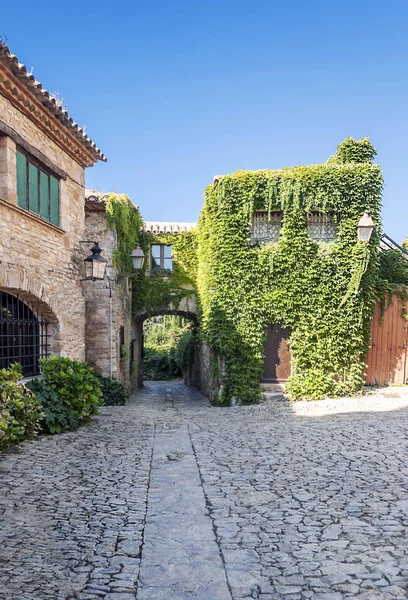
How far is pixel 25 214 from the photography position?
22.1 ft

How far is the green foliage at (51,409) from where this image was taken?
6.12 meters

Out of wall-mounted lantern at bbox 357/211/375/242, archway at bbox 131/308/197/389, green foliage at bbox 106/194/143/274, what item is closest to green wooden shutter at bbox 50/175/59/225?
green foliage at bbox 106/194/143/274

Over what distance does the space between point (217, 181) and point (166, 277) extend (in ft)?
14.8

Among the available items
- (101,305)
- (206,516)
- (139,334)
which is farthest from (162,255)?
(206,516)

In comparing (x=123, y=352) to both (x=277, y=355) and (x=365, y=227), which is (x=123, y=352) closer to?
(x=277, y=355)

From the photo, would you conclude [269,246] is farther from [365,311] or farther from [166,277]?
[166,277]

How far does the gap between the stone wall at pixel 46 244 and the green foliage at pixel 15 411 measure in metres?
1.61

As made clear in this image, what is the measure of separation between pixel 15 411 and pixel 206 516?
330 centimetres

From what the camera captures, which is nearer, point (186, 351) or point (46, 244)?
point (46, 244)

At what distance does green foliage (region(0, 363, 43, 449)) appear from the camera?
5.18 m

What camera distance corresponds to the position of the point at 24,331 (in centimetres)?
746

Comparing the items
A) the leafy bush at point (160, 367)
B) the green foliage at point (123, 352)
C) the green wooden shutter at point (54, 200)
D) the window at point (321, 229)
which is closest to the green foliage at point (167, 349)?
the leafy bush at point (160, 367)

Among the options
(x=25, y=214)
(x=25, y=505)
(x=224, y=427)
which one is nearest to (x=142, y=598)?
(x=25, y=505)

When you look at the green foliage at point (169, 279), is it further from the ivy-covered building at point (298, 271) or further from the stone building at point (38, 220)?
the stone building at point (38, 220)
